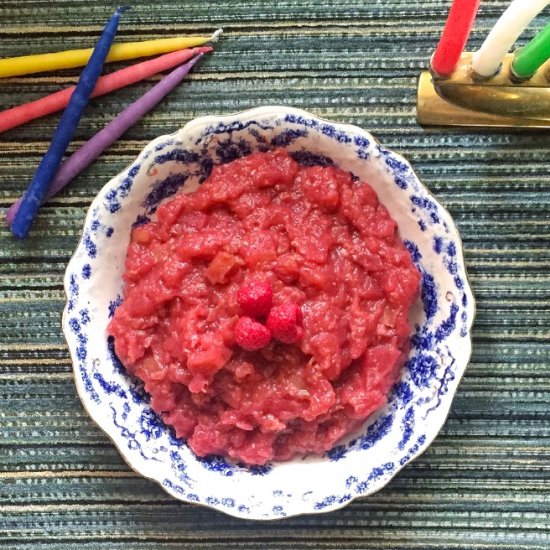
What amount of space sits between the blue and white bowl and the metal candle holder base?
0.24 meters

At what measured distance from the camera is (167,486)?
5.69 ft

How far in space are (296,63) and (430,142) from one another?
0.41m

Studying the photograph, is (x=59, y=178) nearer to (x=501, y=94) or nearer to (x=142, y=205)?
(x=142, y=205)

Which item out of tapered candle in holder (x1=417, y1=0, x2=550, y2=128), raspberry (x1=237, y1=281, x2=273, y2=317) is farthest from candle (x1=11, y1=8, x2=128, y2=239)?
tapered candle in holder (x1=417, y1=0, x2=550, y2=128)

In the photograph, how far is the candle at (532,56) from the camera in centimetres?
156

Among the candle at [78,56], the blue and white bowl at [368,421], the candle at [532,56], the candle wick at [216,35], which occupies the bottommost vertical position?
the blue and white bowl at [368,421]

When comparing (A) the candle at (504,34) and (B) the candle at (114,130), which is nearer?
(A) the candle at (504,34)

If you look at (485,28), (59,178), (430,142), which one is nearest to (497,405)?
(430,142)

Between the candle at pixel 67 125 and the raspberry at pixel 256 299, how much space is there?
0.62 m

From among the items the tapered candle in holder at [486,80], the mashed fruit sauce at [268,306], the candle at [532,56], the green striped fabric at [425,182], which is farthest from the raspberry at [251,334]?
the candle at [532,56]

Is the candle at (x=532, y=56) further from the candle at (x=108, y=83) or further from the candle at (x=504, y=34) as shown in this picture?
the candle at (x=108, y=83)

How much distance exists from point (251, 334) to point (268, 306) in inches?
3.0

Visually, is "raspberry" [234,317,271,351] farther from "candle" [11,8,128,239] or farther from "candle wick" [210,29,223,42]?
"candle wick" [210,29,223,42]

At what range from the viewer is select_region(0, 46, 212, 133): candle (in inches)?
73.5
